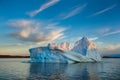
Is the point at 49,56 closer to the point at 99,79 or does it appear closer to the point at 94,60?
the point at 94,60

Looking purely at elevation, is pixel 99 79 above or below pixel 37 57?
below

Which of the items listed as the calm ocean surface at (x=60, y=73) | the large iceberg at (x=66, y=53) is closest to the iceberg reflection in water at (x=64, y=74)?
the calm ocean surface at (x=60, y=73)

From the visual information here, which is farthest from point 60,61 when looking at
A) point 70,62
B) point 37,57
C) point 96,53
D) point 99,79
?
point 99,79

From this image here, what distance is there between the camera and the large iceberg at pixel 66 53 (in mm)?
48125

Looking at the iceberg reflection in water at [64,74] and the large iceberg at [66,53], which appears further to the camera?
the large iceberg at [66,53]

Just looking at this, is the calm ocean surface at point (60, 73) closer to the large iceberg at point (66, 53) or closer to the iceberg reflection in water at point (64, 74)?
the iceberg reflection in water at point (64, 74)

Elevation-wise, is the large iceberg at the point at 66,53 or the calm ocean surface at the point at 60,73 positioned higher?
the large iceberg at the point at 66,53

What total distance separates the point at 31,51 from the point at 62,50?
844cm

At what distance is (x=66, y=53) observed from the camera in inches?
1886

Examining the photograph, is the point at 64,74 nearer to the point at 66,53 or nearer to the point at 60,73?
the point at 60,73

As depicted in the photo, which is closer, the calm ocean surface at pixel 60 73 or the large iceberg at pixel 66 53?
the calm ocean surface at pixel 60 73

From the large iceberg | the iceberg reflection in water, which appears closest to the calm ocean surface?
the iceberg reflection in water

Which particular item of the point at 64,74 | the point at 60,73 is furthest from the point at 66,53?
the point at 64,74

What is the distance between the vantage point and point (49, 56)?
49125 millimetres
